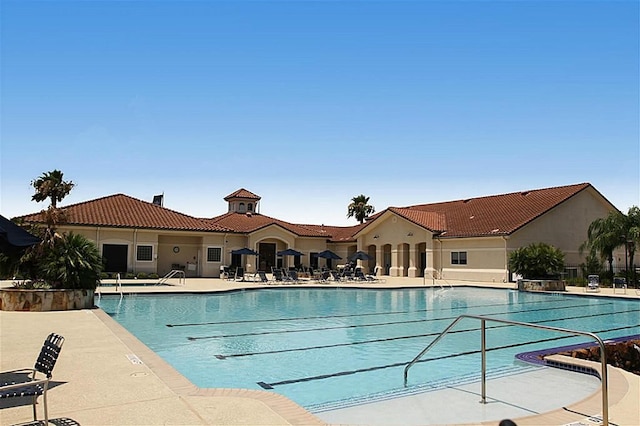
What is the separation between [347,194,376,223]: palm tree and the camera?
5844cm

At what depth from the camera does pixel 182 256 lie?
118 ft

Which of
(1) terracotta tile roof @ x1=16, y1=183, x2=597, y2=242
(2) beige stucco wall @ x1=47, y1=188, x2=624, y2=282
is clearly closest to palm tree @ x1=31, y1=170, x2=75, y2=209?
(1) terracotta tile roof @ x1=16, y1=183, x2=597, y2=242

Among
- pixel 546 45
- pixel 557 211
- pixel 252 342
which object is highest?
pixel 546 45

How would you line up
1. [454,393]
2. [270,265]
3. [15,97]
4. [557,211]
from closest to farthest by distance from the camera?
[454,393]
[15,97]
[557,211]
[270,265]

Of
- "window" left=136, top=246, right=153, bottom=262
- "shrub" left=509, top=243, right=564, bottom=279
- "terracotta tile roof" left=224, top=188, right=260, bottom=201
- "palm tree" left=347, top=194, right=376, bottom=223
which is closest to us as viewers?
"shrub" left=509, top=243, right=564, bottom=279

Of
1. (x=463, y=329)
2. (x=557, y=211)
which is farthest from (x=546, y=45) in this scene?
(x=557, y=211)

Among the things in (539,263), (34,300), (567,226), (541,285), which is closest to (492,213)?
(567,226)

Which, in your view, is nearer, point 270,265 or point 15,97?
point 15,97

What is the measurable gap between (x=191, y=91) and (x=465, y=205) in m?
30.0

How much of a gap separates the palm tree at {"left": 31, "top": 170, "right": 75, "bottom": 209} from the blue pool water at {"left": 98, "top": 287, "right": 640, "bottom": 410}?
742 inches

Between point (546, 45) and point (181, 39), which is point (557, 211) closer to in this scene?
point (546, 45)

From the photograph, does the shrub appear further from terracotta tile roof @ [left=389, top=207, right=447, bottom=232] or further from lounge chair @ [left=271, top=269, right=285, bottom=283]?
lounge chair @ [left=271, top=269, right=285, bottom=283]

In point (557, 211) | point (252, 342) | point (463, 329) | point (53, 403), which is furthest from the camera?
point (557, 211)

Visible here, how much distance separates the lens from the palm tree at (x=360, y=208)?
→ 58.4 meters
